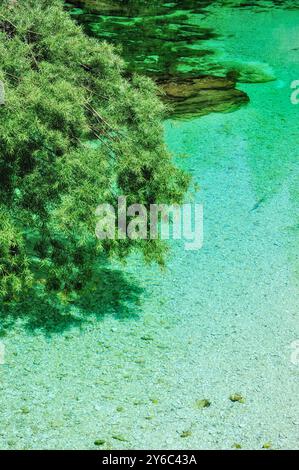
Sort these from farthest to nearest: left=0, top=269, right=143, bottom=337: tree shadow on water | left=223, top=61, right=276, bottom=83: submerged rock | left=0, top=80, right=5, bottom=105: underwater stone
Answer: left=223, top=61, right=276, bottom=83: submerged rock → left=0, top=269, right=143, bottom=337: tree shadow on water → left=0, top=80, right=5, bottom=105: underwater stone

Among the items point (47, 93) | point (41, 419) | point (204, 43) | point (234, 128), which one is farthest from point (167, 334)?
point (204, 43)

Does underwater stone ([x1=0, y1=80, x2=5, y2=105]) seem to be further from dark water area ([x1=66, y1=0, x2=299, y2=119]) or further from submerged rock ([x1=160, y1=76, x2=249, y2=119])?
submerged rock ([x1=160, y1=76, x2=249, y2=119])

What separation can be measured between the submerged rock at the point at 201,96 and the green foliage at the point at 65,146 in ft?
15.0

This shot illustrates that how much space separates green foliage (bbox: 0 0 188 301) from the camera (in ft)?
15.6

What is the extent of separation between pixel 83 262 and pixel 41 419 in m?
1.30

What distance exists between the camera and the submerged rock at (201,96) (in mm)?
10156

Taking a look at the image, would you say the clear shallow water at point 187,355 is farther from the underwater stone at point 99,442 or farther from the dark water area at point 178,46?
the dark water area at point 178,46

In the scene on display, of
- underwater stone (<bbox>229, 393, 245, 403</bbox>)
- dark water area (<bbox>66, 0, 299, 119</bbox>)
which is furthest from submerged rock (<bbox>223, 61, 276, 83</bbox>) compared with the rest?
underwater stone (<bbox>229, 393, 245, 403</bbox>)

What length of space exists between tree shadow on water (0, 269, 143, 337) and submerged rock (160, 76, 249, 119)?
4.69 metres

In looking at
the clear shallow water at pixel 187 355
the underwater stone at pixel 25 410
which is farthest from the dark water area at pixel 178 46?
the underwater stone at pixel 25 410

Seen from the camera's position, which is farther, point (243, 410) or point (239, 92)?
point (239, 92)

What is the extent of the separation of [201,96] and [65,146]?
614cm
